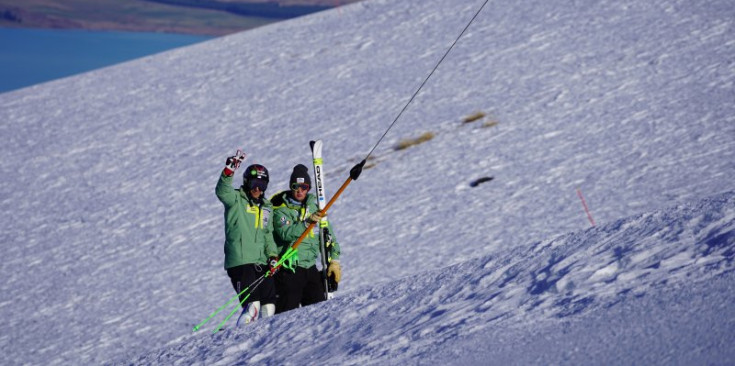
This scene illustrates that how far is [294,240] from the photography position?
7.01 m

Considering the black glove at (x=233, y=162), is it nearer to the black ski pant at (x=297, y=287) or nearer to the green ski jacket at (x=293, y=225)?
the green ski jacket at (x=293, y=225)

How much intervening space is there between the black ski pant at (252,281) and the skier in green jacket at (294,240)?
0.43 ft

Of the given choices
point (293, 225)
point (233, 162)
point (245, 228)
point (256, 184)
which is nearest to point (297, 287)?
point (293, 225)

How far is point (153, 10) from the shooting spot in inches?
2566

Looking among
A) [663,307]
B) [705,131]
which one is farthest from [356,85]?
[663,307]

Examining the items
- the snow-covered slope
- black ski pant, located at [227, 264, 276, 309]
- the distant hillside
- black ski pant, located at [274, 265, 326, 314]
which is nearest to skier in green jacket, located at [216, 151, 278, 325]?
black ski pant, located at [227, 264, 276, 309]

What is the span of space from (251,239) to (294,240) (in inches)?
13.5

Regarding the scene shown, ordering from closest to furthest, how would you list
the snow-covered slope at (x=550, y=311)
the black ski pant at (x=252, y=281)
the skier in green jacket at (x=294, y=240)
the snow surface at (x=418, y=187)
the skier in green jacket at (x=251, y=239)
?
the snow-covered slope at (x=550, y=311)
the snow surface at (x=418, y=187)
the skier in green jacket at (x=251, y=239)
the black ski pant at (x=252, y=281)
the skier in green jacket at (x=294, y=240)

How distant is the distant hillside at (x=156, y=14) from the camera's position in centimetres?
5891

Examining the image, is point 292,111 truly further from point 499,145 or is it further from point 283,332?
point 283,332

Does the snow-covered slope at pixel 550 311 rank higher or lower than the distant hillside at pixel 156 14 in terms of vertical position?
lower

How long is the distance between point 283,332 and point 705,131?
8088 mm

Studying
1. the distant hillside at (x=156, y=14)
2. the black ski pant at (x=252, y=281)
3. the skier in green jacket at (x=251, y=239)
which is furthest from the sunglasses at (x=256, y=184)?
the distant hillside at (x=156, y=14)

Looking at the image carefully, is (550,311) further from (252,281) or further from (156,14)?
(156,14)
